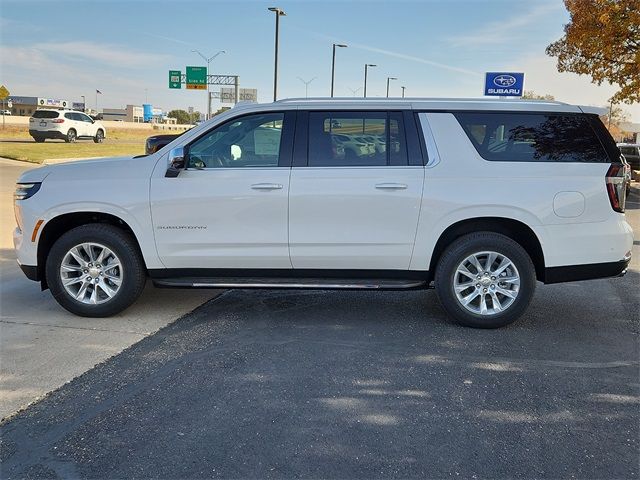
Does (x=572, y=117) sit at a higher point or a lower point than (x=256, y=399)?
higher

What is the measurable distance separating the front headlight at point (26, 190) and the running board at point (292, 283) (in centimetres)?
132

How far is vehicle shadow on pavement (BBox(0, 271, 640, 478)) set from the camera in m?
2.96

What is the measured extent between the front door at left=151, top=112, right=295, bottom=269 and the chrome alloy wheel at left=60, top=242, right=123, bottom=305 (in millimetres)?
484

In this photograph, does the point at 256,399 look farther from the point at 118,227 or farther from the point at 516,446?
the point at 118,227

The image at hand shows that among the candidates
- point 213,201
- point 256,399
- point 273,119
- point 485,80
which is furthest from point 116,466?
point 485,80

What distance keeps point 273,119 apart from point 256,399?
100 inches

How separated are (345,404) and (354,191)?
1925 millimetres

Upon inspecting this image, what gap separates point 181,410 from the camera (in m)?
3.50

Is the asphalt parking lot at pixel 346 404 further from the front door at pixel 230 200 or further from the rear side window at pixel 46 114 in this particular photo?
the rear side window at pixel 46 114

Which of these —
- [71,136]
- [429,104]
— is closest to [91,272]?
[429,104]

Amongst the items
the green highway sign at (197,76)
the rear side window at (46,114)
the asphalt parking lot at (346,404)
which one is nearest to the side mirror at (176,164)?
the asphalt parking lot at (346,404)

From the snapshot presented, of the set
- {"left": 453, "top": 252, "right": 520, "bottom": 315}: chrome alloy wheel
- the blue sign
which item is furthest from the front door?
the blue sign

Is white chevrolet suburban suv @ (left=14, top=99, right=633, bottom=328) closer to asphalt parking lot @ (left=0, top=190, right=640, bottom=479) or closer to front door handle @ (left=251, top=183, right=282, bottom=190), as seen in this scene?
front door handle @ (left=251, top=183, right=282, bottom=190)

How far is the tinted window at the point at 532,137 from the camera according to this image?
4949 millimetres
